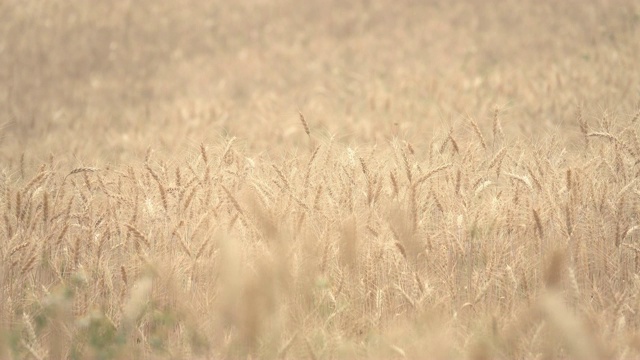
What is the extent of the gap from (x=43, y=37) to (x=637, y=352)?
10.3 metres

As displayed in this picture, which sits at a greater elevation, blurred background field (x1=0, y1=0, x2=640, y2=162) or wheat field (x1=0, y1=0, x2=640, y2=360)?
blurred background field (x1=0, y1=0, x2=640, y2=162)

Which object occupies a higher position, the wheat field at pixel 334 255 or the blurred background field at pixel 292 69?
the blurred background field at pixel 292 69

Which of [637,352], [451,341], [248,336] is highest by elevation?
[248,336]

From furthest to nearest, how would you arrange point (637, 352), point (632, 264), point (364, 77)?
1. point (364, 77)
2. point (632, 264)
3. point (637, 352)

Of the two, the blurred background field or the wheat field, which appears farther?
the blurred background field

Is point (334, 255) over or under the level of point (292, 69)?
under

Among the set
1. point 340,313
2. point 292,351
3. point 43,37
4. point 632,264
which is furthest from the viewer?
point 43,37

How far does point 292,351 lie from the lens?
7.27 ft

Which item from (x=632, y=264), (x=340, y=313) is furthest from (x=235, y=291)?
(x=632, y=264)

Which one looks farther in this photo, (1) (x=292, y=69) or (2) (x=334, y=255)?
(1) (x=292, y=69)

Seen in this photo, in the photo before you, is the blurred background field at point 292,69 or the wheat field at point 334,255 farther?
the blurred background field at point 292,69

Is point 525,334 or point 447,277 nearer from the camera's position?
point 525,334

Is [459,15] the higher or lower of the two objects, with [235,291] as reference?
higher

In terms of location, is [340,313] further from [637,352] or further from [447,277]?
[637,352]
